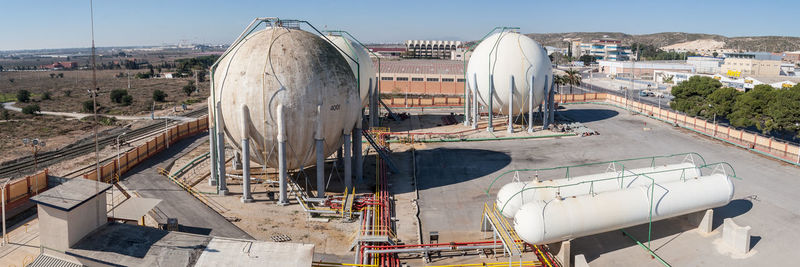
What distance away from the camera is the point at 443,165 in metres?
37.4

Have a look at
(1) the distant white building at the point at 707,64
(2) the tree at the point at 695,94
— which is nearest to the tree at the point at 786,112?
(2) the tree at the point at 695,94

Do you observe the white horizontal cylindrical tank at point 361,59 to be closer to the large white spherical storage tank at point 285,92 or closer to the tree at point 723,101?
the large white spherical storage tank at point 285,92

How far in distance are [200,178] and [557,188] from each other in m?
22.7

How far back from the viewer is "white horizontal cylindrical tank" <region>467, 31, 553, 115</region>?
151ft

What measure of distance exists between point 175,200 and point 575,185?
21.5m

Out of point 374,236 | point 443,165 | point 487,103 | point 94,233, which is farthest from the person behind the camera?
point 487,103

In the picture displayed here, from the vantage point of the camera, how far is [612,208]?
21328mm

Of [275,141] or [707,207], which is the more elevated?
[275,141]

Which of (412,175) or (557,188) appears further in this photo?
(412,175)

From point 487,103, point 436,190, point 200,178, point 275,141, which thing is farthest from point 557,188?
point 487,103

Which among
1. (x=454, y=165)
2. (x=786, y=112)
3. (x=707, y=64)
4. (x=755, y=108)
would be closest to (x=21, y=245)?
(x=454, y=165)

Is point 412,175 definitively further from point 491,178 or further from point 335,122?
point 335,122

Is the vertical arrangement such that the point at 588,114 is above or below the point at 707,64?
below

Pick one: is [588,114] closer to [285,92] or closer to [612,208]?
[612,208]
